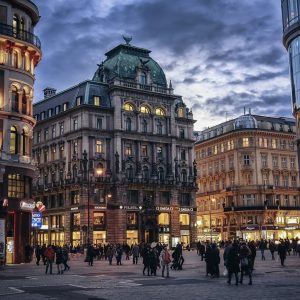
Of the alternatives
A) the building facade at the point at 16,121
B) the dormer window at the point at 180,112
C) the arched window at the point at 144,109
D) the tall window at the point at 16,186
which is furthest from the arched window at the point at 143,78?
the tall window at the point at 16,186

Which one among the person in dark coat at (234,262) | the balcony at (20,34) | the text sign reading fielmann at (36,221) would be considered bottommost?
the person in dark coat at (234,262)

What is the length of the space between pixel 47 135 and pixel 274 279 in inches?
3189

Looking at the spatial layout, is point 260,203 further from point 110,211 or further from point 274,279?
point 274,279

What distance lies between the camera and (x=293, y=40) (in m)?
68.3

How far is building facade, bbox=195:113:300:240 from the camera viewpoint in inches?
4461

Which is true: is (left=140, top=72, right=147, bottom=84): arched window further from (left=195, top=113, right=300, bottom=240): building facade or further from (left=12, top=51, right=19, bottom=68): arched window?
(left=12, top=51, right=19, bottom=68): arched window

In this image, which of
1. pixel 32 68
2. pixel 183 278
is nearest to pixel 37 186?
pixel 32 68

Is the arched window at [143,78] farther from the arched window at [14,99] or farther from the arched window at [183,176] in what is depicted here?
the arched window at [14,99]

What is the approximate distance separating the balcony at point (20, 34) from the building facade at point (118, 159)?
40050 mm

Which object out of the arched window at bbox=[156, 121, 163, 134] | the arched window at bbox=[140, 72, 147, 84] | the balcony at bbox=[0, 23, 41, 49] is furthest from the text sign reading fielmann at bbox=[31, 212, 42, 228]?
the arched window at bbox=[140, 72, 147, 84]

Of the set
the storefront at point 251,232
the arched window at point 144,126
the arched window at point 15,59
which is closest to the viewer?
the arched window at point 15,59

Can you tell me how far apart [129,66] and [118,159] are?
60.3ft

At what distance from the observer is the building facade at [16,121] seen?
49.0 metres

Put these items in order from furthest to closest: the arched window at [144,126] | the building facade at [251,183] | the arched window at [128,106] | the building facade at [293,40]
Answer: the building facade at [251,183], the arched window at [144,126], the arched window at [128,106], the building facade at [293,40]
